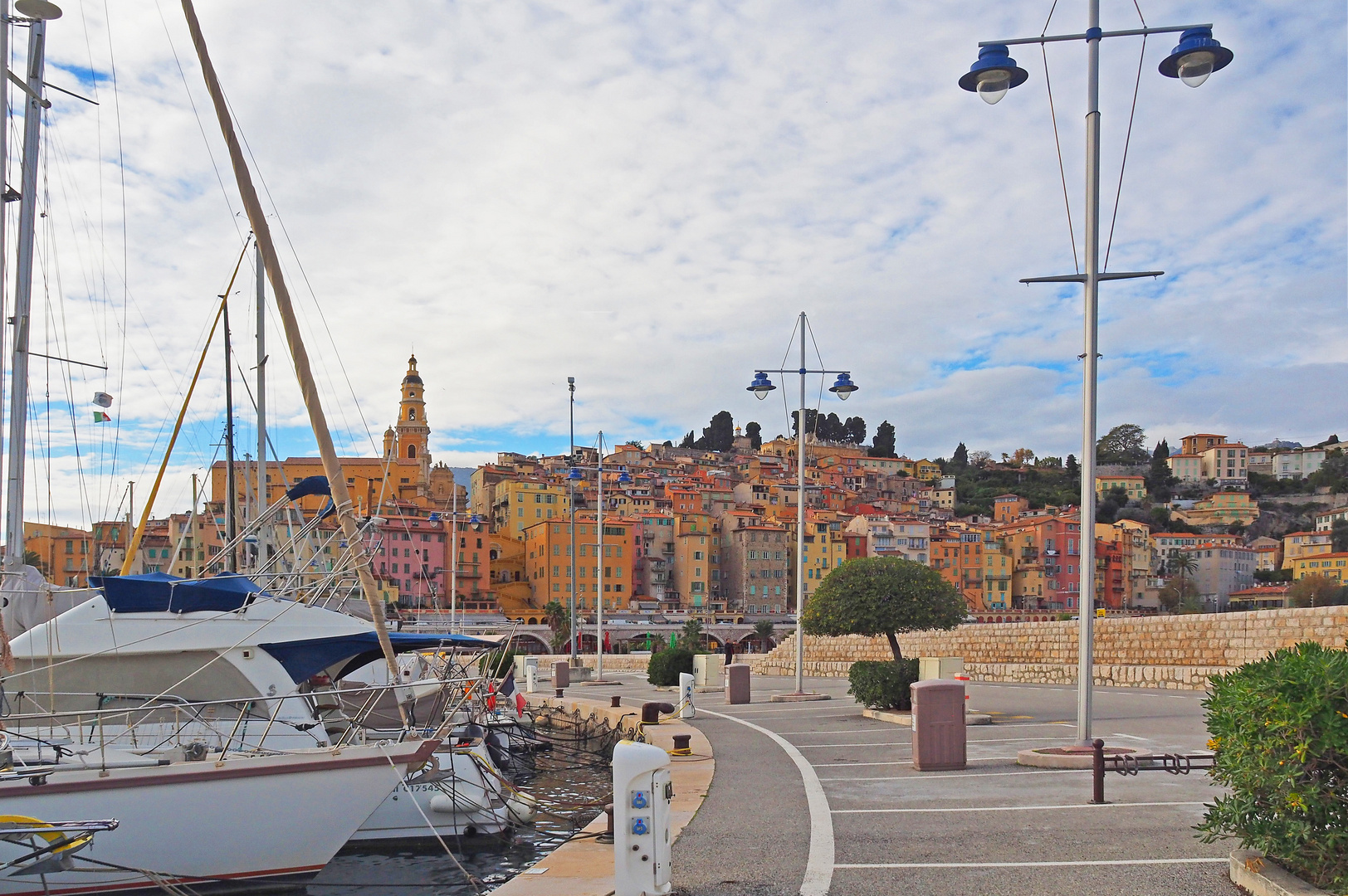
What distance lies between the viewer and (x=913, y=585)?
21.9m

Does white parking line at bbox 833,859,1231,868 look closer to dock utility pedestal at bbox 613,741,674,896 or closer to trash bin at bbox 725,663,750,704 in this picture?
dock utility pedestal at bbox 613,741,674,896

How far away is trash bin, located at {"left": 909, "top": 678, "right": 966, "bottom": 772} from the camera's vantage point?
1180cm

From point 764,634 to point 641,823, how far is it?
88522 mm

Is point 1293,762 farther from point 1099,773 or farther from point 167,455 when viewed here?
point 167,455

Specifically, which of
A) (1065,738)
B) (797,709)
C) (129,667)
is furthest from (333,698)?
(1065,738)

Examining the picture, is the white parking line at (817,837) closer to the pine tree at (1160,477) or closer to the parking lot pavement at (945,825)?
the parking lot pavement at (945,825)

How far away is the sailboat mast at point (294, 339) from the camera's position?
1203 cm

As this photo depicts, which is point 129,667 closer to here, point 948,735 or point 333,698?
point 333,698

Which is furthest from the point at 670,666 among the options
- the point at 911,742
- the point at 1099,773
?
the point at 1099,773

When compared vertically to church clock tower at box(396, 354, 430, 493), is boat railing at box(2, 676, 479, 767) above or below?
below

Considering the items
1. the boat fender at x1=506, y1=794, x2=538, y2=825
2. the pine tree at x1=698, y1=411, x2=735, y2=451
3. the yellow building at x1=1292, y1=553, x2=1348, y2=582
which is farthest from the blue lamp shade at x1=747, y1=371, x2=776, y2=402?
the pine tree at x1=698, y1=411, x2=735, y2=451

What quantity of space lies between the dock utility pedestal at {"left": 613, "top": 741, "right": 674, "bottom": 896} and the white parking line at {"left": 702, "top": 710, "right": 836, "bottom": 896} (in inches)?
39.0

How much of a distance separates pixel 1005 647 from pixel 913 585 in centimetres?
1407

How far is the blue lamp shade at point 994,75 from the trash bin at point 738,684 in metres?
15.2
